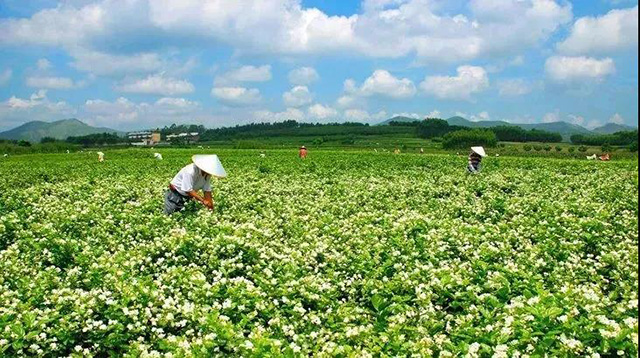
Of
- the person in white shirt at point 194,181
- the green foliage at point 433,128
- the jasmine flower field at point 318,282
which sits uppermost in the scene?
the green foliage at point 433,128

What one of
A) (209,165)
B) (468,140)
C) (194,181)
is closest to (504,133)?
(468,140)

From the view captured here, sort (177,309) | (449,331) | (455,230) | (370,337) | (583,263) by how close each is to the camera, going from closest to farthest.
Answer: (370,337) < (449,331) < (177,309) < (583,263) < (455,230)

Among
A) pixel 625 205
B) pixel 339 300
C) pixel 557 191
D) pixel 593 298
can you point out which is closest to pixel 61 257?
pixel 339 300

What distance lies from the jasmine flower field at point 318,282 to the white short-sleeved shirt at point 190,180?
80 cm

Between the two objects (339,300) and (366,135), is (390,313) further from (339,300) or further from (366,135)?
(366,135)

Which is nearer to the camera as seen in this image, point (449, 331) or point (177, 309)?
point (449, 331)

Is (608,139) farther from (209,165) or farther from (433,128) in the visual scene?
(209,165)

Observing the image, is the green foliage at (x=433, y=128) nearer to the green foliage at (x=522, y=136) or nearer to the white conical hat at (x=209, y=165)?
the green foliage at (x=522, y=136)

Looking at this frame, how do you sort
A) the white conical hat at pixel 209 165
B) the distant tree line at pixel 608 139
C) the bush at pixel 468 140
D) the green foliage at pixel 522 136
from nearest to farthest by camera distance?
the white conical hat at pixel 209 165
the bush at pixel 468 140
the distant tree line at pixel 608 139
the green foliage at pixel 522 136

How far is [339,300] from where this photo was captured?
8898 millimetres

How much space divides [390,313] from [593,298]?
9.26ft

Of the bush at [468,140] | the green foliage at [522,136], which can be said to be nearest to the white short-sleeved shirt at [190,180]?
the bush at [468,140]

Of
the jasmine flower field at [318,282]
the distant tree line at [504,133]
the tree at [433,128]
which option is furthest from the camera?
the tree at [433,128]

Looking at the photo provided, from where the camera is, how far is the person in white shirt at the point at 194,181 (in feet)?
47.2
